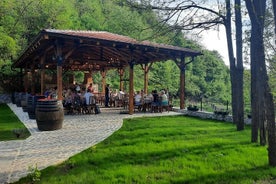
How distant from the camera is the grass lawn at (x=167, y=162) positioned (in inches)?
182

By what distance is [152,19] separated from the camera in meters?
7.97

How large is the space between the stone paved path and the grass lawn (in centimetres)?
33

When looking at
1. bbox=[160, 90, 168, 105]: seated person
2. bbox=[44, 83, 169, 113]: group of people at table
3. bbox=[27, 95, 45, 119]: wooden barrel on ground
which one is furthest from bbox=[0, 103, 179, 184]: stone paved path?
bbox=[160, 90, 168, 105]: seated person

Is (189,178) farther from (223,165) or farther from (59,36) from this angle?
(59,36)

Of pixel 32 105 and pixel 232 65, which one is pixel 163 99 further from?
pixel 32 105

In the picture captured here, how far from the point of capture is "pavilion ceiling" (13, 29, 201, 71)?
11625mm

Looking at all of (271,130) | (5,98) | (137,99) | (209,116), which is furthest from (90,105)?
(5,98)

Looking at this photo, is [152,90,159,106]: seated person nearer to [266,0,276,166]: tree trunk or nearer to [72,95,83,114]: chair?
[72,95,83,114]: chair

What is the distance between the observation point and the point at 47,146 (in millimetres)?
6902

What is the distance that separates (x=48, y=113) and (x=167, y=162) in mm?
4587

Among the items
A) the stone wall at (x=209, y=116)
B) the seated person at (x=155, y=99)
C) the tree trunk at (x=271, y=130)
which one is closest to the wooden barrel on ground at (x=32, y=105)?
the seated person at (x=155, y=99)

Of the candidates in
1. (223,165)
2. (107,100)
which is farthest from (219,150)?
(107,100)

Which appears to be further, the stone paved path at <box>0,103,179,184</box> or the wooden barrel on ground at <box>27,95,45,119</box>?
the wooden barrel on ground at <box>27,95,45,119</box>

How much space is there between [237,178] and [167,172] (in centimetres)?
106
